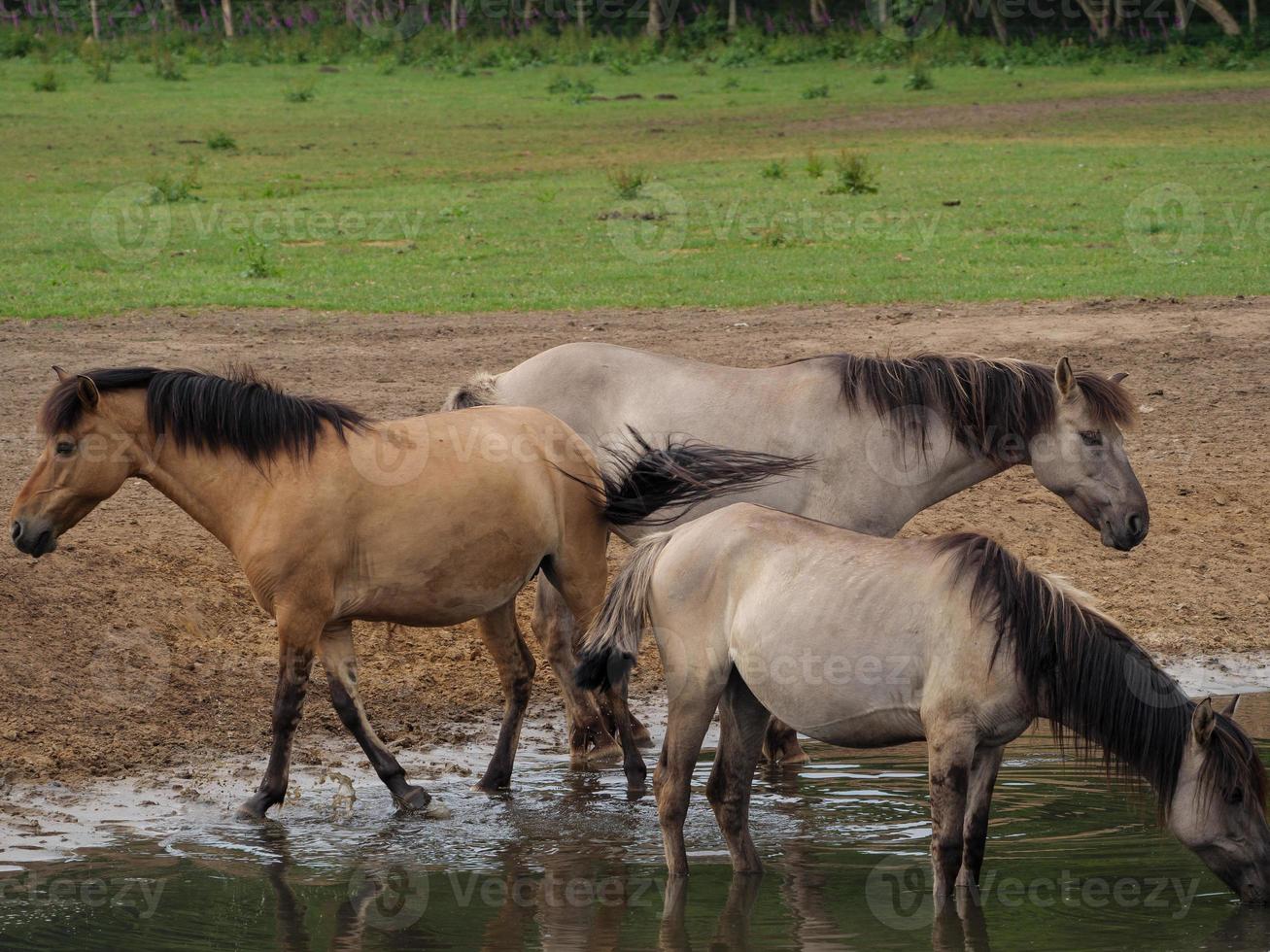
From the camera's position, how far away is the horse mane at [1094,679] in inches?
222

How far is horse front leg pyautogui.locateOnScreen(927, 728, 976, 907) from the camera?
5.65 metres

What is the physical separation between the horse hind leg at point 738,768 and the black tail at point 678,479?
4.39 ft

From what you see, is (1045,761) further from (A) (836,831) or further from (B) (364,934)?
(B) (364,934)

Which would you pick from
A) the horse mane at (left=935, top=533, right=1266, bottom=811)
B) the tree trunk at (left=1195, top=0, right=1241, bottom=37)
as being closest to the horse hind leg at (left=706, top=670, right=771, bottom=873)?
the horse mane at (left=935, top=533, right=1266, bottom=811)

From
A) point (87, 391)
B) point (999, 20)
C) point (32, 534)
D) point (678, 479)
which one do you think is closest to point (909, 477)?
point (678, 479)

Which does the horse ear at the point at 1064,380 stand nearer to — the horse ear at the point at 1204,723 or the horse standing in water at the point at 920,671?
the horse standing in water at the point at 920,671

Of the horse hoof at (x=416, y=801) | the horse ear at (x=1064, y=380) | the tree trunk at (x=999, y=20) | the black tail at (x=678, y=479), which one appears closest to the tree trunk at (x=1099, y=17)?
the tree trunk at (x=999, y=20)

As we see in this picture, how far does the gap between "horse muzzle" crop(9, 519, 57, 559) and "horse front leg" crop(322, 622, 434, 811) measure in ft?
3.93

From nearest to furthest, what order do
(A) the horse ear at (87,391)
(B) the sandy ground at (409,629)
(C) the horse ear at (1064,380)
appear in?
1. (A) the horse ear at (87,391)
2. (C) the horse ear at (1064,380)
3. (B) the sandy ground at (409,629)

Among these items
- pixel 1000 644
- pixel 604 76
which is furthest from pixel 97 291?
pixel 604 76

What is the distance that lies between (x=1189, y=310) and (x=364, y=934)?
1122cm

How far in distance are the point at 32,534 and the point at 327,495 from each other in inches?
47.6

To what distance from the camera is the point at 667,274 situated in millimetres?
16922

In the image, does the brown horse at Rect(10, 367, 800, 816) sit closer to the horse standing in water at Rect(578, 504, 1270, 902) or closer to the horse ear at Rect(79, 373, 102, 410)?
the horse ear at Rect(79, 373, 102, 410)
